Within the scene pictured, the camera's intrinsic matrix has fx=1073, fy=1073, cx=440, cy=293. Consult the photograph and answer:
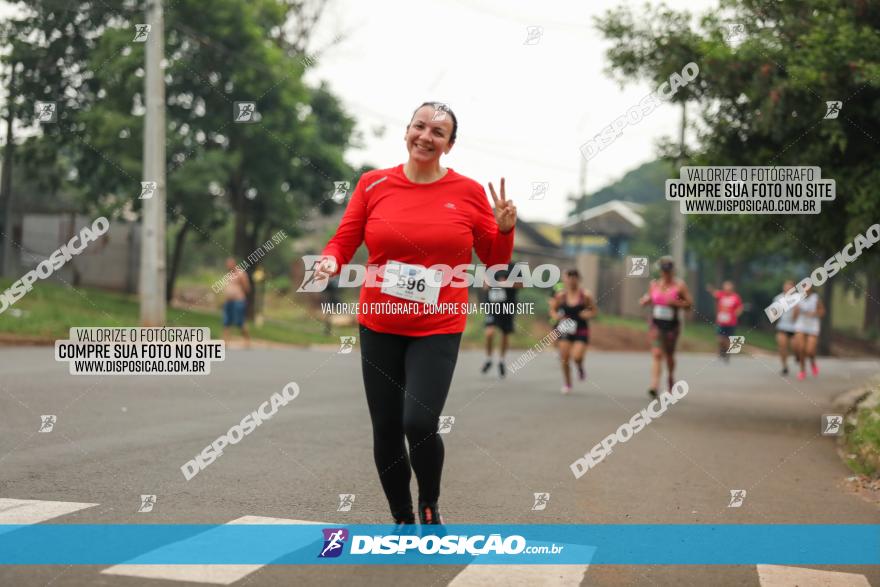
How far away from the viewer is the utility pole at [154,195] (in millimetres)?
20047

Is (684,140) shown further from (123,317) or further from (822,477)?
(123,317)

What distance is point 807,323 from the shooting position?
20.2 metres

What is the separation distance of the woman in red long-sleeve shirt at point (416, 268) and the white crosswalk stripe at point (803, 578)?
1543mm

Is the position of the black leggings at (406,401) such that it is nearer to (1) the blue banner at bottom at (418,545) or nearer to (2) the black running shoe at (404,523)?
(2) the black running shoe at (404,523)

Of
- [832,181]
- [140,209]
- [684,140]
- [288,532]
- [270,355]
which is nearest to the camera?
[288,532]

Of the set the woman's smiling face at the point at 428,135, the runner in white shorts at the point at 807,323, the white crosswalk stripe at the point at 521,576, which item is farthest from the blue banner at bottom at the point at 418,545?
the runner in white shorts at the point at 807,323

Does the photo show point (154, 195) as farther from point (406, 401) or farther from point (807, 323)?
point (406, 401)

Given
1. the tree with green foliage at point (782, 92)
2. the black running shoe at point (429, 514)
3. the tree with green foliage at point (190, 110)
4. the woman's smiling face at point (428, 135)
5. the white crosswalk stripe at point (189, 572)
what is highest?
the tree with green foliage at point (190, 110)

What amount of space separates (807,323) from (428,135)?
1678cm

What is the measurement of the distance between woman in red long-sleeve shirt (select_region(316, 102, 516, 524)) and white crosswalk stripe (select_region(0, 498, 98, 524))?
5.58 ft

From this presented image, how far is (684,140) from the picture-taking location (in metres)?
12.4

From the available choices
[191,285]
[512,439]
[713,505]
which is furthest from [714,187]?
[191,285]

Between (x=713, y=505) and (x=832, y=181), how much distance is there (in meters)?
5.05

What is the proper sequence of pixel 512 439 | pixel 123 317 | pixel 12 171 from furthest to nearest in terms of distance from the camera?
1. pixel 12 171
2. pixel 123 317
3. pixel 512 439
